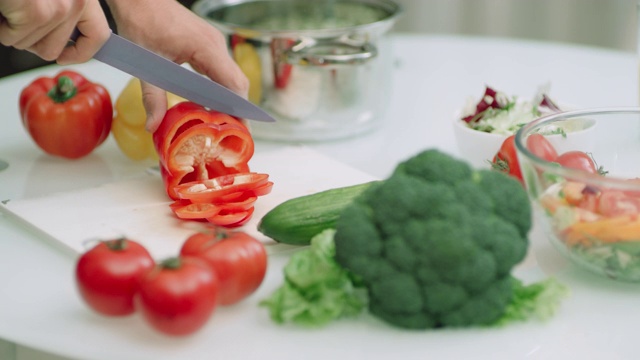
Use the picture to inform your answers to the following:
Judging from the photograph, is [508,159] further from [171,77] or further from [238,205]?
[171,77]

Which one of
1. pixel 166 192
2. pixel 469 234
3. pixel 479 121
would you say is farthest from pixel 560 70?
pixel 469 234

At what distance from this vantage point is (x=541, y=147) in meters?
1.50

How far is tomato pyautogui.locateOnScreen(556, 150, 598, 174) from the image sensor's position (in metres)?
1.50

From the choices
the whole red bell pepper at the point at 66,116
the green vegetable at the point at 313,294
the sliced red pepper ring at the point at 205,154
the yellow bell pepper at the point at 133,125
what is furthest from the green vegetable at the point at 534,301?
the whole red bell pepper at the point at 66,116

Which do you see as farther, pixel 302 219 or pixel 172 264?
pixel 302 219

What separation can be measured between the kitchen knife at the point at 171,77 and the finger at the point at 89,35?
0.6 inches

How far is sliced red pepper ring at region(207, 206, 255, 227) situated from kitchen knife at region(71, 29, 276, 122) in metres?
0.25

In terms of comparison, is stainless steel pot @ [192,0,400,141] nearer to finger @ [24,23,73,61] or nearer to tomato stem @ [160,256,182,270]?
finger @ [24,23,73,61]

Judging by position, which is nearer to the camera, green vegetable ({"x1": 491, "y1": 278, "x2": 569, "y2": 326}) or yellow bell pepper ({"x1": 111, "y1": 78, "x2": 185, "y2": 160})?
green vegetable ({"x1": 491, "y1": 278, "x2": 569, "y2": 326})

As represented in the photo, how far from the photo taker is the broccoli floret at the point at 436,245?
118 centimetres

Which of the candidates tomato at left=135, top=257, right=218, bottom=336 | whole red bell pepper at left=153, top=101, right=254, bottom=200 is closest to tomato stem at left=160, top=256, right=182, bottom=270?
tomato at left=135, top=257, right=218, bottom=336

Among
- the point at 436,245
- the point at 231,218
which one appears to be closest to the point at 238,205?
the point at 231,218

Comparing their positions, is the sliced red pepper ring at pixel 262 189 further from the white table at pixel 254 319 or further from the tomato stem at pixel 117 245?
the tomato stem at pixel 117 245

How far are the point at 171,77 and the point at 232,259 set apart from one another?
56cm
